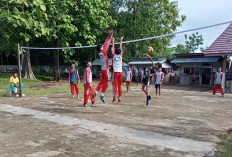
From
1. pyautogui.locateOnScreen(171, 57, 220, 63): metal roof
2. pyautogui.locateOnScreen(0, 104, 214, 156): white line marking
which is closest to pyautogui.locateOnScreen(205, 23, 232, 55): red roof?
pyautogui.locateOnScreen(171, 57, 220, 63): metal roof

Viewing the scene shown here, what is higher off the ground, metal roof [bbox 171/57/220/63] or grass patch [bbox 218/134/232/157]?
metal roof [bbox 171/57/220/63]

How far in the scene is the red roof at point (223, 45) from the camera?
15.3m

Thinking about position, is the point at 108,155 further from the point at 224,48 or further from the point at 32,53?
the point at 32,53

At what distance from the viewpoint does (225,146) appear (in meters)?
3.79

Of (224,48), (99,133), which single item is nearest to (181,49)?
(224,48)

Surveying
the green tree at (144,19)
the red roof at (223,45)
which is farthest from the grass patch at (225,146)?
the green tree at (144,19)

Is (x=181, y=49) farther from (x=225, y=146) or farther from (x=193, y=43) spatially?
(x=225, y=146)

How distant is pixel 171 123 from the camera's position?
545cm

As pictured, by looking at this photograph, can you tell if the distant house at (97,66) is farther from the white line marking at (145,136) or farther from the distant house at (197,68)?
the white line marking at (145,136)

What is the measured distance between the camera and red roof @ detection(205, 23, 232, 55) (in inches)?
602

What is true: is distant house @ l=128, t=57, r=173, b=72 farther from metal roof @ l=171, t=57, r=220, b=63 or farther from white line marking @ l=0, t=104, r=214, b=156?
white line marking @ l=0, t=104, r=214, b=156

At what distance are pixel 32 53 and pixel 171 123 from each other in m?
32.2

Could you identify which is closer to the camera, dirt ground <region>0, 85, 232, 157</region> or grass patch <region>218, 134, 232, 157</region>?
grass patch <region>218, 134, 232, 157</region>

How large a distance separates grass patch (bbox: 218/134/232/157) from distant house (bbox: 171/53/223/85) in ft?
56.3
